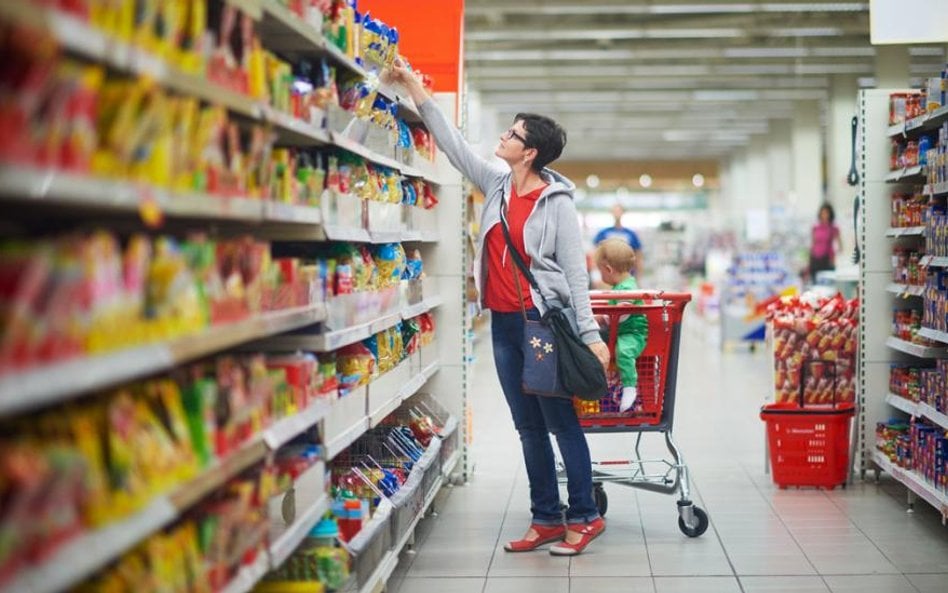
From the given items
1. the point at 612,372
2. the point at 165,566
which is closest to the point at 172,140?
the point at 165,566

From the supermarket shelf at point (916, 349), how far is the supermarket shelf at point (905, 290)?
0.79ft

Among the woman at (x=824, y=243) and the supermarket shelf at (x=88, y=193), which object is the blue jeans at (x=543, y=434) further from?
the woman at (x=824, y=243)

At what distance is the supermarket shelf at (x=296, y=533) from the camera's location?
9.98 feet

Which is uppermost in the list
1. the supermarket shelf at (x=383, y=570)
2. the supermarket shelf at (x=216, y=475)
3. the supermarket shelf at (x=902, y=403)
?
the supermarket shelf at (x=216, y=475)

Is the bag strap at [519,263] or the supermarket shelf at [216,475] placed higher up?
the bag strap at [519,263]

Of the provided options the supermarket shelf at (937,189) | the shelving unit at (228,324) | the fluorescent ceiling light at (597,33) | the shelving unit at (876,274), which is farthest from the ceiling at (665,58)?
the shelving unit at (228,324)

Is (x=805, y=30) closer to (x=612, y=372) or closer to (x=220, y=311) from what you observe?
(x=612, y=372)

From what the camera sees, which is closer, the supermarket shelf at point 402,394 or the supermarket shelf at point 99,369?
the supermarket shelf at point 99,369

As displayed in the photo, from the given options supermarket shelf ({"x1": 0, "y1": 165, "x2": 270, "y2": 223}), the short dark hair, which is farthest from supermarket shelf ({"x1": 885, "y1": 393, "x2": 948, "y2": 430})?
supermarket shelf ({"x1": 0, "y1": 165, "x2": 270, "y2": 223})

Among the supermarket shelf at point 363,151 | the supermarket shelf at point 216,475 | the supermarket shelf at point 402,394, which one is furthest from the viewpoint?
the supermarket shelf at point 402,394

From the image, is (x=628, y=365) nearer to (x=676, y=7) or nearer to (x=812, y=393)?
(x=812, y=393)

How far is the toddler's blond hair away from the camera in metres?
5.59

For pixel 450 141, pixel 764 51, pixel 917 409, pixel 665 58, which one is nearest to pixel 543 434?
pixel 450 141

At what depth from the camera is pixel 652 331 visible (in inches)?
205
